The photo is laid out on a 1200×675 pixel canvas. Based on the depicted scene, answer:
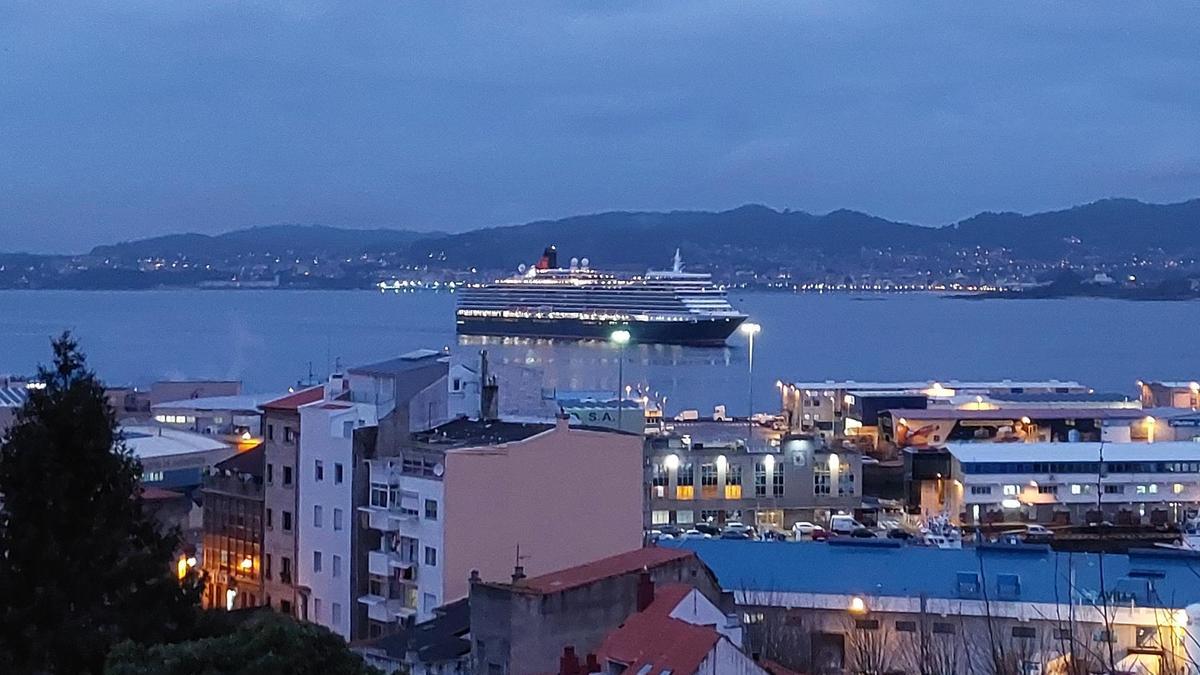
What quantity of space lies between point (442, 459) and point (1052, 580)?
4005mm

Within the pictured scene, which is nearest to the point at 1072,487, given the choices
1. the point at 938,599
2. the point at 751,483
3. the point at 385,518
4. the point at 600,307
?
the point at 751,483

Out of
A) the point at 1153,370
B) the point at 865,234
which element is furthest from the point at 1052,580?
the point at 865,234

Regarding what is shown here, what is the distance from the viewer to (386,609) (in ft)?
37.0

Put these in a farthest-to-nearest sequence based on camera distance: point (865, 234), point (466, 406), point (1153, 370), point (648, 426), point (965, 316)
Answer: point (865, 234)
point (965, 316)
point (1153, 370)
point (648, 426)
point (466, 406)

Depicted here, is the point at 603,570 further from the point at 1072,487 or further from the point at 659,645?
the point at 1072,487

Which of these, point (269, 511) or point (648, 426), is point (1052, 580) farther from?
point (648, 426)

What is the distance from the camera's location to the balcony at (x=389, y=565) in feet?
36.5

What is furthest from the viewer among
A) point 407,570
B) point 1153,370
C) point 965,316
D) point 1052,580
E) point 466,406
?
point 965,316

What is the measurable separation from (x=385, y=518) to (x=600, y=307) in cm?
5701

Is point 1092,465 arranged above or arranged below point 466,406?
below

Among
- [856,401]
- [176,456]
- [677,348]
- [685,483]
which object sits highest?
[176,456]

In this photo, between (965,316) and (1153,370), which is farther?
(965,316)

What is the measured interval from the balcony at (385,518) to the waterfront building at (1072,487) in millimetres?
9751

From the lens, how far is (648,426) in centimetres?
2422
